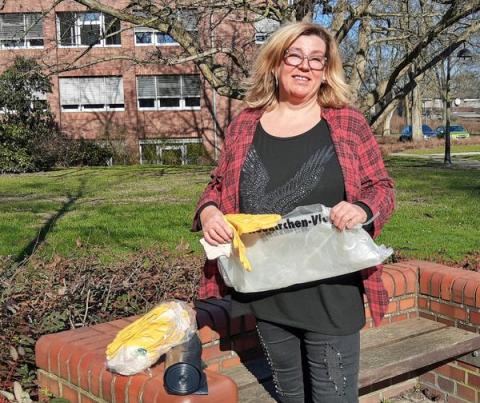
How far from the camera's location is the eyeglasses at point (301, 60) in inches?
93.4

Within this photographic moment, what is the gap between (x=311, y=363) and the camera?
2404mm

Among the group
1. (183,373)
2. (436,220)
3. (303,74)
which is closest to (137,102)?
(436,220)

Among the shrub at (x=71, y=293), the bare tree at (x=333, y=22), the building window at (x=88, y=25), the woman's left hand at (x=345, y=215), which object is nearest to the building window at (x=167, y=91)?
the building window at (x=88, y=25)

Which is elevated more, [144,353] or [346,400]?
[144,353]

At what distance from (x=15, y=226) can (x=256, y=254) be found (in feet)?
22.6

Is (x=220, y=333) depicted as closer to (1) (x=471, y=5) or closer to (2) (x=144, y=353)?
(2) (x=144, y=353)

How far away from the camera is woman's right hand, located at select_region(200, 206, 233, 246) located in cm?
229

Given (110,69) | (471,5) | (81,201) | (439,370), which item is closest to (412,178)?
(471,5)

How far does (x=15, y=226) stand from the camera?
8570mm

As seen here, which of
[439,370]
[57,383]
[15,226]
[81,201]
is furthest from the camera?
[81,201]

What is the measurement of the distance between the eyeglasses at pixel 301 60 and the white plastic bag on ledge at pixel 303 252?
20.7 inches

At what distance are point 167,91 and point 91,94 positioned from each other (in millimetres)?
3497

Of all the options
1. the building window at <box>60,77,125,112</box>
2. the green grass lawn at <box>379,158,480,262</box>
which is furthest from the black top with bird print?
the building window at <box>60,77,125,112</box>

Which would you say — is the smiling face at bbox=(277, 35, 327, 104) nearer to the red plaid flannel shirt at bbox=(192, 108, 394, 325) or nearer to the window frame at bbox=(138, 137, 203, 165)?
the red plaid flannel shirt at bbox=(192, 108, 394, 325)
